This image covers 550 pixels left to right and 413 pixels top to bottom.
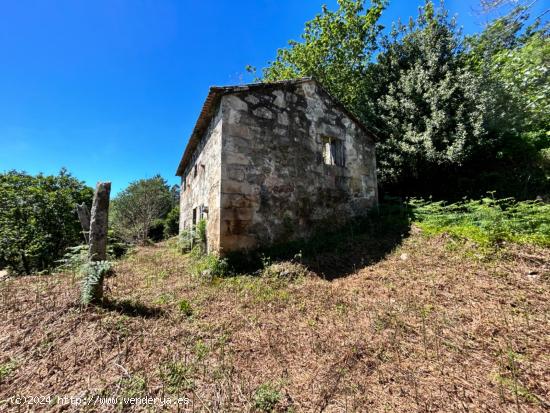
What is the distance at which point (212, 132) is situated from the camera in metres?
7.38

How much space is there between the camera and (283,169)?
7109mm

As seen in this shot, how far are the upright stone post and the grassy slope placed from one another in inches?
14.8

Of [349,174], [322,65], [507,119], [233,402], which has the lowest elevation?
[233,402]

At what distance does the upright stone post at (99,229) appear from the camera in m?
4.06

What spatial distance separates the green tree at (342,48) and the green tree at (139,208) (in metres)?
14.5

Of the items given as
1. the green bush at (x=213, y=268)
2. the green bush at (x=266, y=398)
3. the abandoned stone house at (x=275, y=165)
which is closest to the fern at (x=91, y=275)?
the green bush at (x=213, y=268)

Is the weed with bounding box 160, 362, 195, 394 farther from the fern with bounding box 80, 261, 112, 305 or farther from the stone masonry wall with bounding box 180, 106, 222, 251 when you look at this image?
the stone masonry wall with bounding box 180, 106, 222, 251

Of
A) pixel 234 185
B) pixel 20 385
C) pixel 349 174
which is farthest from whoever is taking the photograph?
pixel 349 174

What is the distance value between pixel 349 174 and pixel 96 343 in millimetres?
7787

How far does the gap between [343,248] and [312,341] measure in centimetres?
371

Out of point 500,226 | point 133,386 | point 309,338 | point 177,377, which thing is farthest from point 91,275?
point 500,226

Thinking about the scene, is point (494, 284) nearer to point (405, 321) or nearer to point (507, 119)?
point (405, 321)

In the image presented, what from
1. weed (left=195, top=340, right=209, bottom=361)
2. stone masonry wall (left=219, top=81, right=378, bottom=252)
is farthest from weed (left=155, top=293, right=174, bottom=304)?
stone masonry wall (left=219, top=81, right=378, bottom=252)

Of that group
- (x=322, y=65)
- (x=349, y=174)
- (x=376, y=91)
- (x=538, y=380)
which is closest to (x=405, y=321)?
(x=538, y=380)
